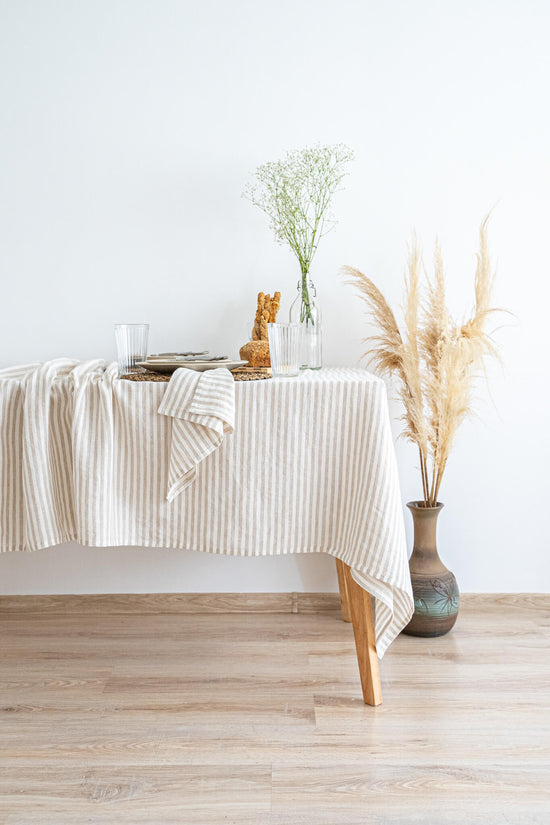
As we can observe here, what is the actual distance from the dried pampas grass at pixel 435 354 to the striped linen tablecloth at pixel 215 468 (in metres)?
0.34

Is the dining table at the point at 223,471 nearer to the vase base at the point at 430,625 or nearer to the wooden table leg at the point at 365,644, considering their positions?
A: the wooden table leg at the point at 365,644

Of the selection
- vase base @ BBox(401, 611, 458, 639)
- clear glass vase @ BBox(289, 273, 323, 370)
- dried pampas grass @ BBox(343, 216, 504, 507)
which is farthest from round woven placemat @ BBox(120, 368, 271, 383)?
vase base @ BBox(401, 611, 458, 639)

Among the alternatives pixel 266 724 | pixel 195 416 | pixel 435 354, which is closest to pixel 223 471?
pixel 195 416

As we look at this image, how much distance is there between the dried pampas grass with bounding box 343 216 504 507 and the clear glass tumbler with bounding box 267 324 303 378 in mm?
327

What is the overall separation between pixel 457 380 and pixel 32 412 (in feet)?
3.38

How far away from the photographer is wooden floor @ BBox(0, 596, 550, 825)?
127 centimetres

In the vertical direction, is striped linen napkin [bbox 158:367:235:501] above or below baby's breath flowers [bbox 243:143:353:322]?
below

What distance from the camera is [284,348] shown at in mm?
1667

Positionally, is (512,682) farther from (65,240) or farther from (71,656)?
(65,240)

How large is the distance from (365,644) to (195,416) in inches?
24.5

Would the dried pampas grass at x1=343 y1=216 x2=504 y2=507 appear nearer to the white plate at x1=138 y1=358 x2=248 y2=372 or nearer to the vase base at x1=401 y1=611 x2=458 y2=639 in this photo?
the vase base at x1=401 y1=611 x2=458 y2=639

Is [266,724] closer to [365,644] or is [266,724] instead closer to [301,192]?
[365,644]

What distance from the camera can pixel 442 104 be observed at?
82.2 inches

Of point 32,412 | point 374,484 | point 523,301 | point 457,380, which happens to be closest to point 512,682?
point 374,484
